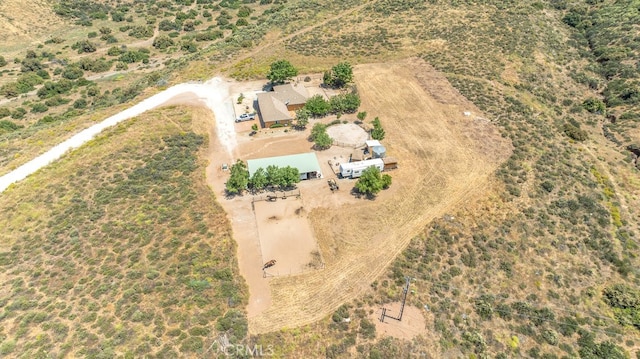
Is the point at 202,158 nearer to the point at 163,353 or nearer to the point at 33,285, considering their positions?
the point at 33,285

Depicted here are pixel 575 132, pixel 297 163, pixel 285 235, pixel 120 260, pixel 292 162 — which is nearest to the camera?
pixel 120 260

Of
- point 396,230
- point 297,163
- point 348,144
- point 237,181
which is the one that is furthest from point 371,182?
point 237,181

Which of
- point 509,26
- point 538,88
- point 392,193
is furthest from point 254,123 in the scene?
point 509,26

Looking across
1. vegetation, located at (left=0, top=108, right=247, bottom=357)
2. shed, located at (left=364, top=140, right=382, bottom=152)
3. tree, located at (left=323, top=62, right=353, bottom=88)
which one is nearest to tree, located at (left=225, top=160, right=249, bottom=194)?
vegetation, located at (left=0, top=108, right=247, bottom=357)

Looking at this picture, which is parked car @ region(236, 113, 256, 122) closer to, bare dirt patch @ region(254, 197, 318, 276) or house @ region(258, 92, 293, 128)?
house @ region(258, 92, 293, 128)

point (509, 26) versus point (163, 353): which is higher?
point (509, 26)

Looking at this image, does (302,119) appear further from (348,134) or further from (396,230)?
(396,230)
